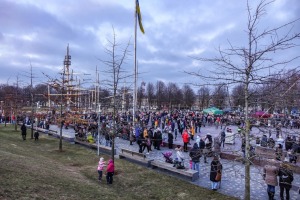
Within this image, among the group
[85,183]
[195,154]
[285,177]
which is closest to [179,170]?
[195,154]

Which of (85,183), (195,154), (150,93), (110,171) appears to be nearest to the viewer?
(85,183)

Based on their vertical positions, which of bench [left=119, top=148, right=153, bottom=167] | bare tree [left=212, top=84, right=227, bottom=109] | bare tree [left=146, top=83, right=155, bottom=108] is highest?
bare tree [left=146, top=83, right=155, bottom=108]

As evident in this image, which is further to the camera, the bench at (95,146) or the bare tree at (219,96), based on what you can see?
the bench at (95,146)

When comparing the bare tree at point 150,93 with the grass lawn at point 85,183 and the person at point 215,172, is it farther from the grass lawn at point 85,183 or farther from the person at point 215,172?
the person at point 215,172

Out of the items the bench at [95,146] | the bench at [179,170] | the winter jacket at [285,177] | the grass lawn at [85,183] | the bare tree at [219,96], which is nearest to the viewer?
the grass lawn at [85,183]

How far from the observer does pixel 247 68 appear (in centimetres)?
964

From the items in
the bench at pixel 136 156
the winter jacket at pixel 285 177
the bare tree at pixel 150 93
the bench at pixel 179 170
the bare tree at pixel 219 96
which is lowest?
the bench at pixel 179 170

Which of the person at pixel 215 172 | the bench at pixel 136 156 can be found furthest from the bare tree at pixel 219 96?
the bench at pixel 136 156

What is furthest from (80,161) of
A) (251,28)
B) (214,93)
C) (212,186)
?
(251,28)

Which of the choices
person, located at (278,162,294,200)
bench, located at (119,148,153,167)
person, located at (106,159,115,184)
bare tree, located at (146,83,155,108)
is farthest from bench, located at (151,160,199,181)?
bare tree, located at (146,83,155,108)

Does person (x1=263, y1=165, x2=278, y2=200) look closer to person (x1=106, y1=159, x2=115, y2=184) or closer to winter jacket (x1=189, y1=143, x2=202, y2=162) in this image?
winter jacket (x1=189, y1=143, x2=202, y2=162)

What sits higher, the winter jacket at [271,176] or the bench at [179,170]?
the winter jacket at [271,176]

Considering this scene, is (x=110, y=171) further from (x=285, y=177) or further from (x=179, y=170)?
(x=285, y=177)

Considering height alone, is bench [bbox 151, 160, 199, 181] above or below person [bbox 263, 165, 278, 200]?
below
